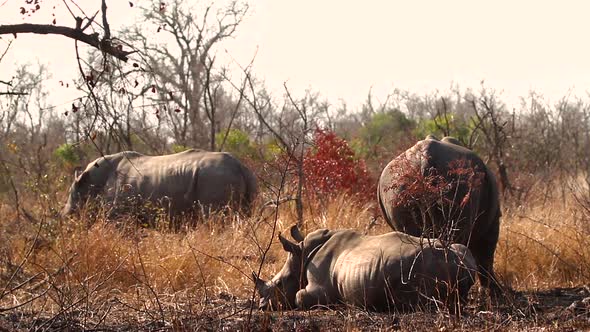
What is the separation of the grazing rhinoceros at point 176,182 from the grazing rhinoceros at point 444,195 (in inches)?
144

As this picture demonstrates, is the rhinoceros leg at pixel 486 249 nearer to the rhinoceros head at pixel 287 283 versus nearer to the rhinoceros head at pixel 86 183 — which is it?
the rhinoceros head at pixel 287 283

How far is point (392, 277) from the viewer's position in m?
7.11

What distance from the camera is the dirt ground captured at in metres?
6.38

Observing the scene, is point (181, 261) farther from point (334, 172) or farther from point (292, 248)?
point (334, 172)

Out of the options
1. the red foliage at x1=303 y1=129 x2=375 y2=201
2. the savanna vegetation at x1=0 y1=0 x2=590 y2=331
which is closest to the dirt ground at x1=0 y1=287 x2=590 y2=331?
the savanna vegetation at x1=0 y1=0 x2=590 y2=331

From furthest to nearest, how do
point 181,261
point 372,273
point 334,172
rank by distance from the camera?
1. point 334,172
2. point 181,261
3. point 372,273

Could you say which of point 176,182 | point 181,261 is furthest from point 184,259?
point 176,182

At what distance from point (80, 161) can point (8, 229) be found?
6.71 metres

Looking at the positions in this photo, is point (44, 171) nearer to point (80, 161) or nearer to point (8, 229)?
point (80, 161)

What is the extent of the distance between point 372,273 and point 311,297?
2.11ft

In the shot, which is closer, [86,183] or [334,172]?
[334,172]

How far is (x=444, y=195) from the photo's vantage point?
7.96 metres

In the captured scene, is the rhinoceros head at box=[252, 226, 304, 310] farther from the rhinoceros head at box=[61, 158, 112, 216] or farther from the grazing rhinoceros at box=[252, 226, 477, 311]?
the rhinoceros head at box=[61, 158, 112, 216]

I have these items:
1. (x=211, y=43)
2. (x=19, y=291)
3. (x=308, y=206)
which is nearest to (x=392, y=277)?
(x=19, y=291)
